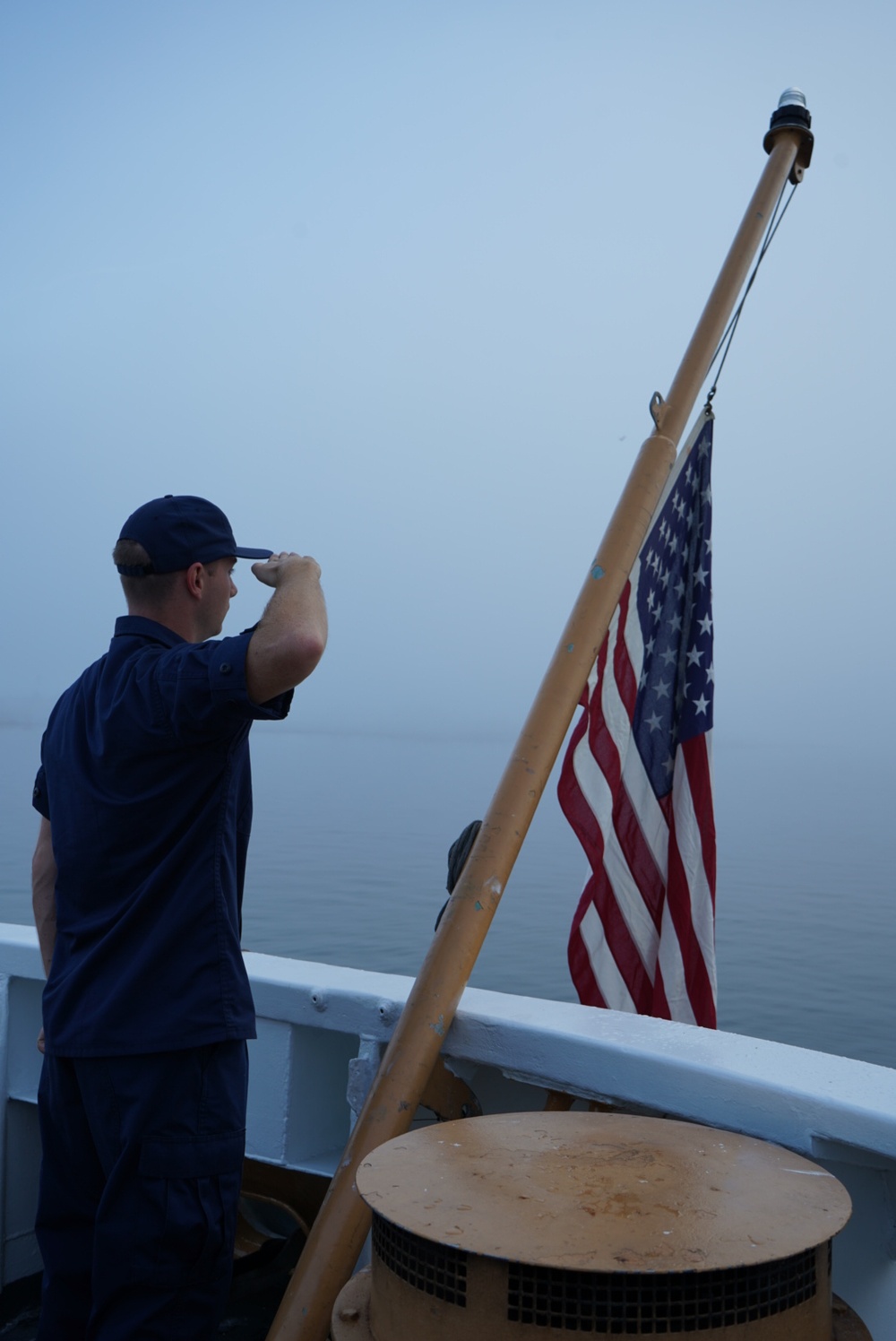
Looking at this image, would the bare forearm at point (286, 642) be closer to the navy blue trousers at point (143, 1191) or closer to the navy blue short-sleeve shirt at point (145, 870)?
the navy blue short-sleeve shirt at point (145, 870)

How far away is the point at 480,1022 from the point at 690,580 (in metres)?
1.73

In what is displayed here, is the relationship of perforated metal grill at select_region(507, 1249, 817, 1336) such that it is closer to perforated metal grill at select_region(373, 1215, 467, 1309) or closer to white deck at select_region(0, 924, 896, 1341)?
perforated metal grill at select_region(373, 1215, 467, 1309)

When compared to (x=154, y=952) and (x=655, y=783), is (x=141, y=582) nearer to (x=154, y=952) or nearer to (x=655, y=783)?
(x=154, y=952)

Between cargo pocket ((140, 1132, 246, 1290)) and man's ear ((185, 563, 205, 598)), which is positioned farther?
man's ear ((185, 563, 205, 598))

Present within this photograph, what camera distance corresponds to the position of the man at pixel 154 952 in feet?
6.89

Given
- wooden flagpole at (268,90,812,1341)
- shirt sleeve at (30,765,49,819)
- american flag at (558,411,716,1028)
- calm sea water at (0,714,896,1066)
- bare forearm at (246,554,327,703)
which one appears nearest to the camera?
bare forearm at (246,554,327,703)

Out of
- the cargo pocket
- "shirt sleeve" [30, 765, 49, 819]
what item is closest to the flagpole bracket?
"shirt sleeve" [30, 765, 49, 819]

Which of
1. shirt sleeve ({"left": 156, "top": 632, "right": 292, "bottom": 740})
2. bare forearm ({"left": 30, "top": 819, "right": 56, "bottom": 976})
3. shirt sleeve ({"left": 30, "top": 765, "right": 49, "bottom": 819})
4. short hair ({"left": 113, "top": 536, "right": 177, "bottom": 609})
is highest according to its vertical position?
short hair ({"left": 113, "top": 536, "right": 177, "bottom": 609})

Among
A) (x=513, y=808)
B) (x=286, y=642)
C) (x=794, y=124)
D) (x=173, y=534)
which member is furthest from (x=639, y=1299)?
(x=794, y=124)

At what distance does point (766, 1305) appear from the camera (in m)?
1.50

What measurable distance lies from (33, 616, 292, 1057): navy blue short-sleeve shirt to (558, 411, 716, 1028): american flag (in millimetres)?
1358

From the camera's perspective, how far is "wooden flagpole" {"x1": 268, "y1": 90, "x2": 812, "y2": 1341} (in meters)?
2.21

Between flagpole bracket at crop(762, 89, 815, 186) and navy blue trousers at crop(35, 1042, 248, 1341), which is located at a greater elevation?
flagpole bracket at crop(762, 89, 815, 186)

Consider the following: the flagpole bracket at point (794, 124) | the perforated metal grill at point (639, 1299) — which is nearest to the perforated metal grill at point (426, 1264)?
the perforated metal grill at point (639, 1299)
